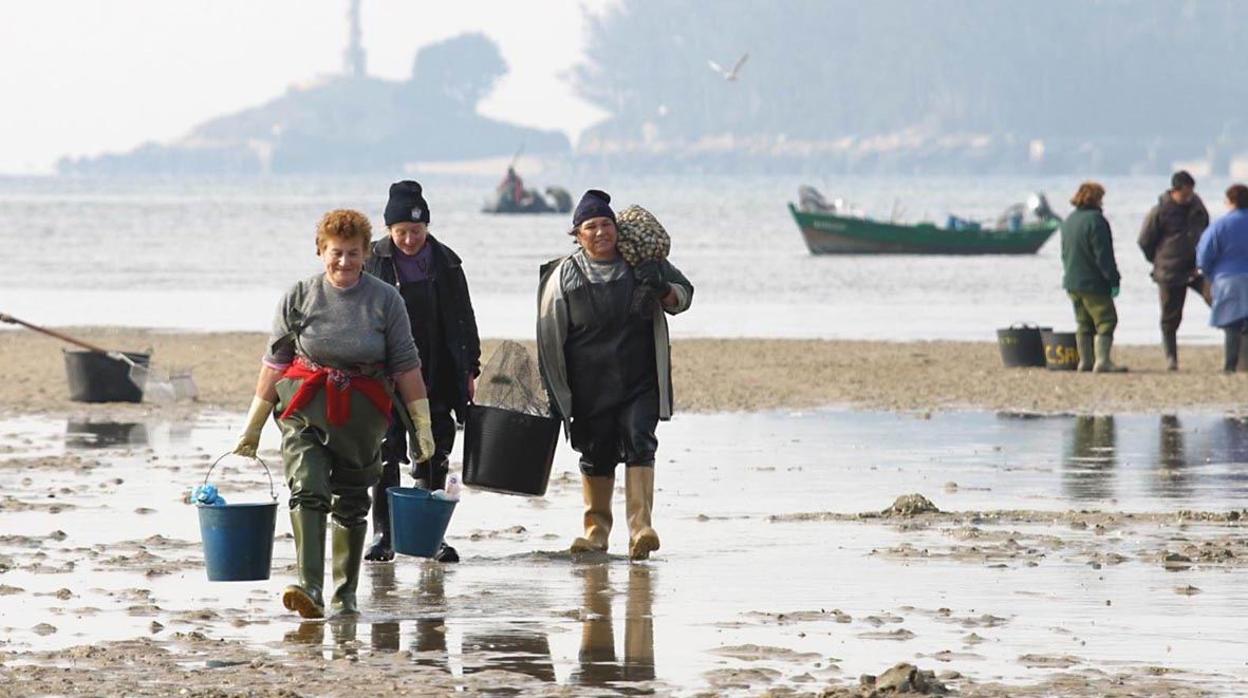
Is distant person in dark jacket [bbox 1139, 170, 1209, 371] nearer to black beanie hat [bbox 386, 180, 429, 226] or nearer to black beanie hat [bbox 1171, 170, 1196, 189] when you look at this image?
black beanie hat [bbox 1171, 170, 1196, 189]

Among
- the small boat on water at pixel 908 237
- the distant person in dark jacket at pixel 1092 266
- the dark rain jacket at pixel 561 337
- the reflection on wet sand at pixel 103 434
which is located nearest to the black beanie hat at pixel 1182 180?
the distant person in dark jacket at pixel 1092 266

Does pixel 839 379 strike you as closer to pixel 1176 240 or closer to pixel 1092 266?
pixel 1092 266

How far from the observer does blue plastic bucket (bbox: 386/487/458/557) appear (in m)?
10.1

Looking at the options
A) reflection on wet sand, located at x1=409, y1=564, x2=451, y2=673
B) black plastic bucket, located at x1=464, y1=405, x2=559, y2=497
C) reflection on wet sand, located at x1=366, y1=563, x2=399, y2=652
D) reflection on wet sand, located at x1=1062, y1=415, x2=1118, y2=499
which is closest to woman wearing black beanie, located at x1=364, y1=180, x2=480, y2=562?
black plastic bucket, located at x1=464, y1=405, x2=559, y2=497

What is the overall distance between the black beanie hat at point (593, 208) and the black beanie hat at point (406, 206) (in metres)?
0.63

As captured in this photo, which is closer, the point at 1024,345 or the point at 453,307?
the point at 453,307

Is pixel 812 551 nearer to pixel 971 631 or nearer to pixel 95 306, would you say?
pixel 971 631

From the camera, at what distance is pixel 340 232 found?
896 centimetres

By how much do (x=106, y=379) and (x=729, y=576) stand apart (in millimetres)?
9151

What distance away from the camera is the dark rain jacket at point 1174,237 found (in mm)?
20906

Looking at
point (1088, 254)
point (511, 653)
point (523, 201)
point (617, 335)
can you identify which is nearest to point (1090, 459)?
point (617, 335)

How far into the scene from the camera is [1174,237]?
2100 cm

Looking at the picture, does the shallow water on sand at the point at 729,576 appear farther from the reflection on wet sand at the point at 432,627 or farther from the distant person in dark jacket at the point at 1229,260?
the distant person in dark jacket at the point at 1229,260

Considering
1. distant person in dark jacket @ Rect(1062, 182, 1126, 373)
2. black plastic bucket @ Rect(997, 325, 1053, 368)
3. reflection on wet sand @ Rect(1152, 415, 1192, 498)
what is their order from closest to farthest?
reflection on wet sand @ Rect(1152, 415, 1192, 498) < distant person in dark jacket @ Rect(1062, 182, 1126, 373) < black plastic bucket @ Rect(997, 325, 1053, 368)
